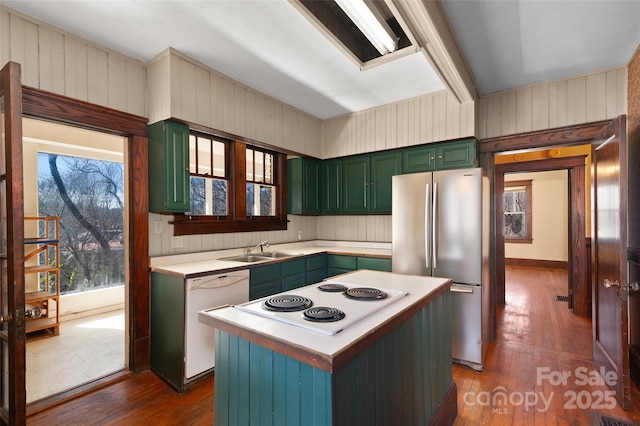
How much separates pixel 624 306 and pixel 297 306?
228 centimetres

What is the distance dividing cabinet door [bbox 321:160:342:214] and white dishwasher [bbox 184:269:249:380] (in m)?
2.00

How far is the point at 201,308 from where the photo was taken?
2.44m

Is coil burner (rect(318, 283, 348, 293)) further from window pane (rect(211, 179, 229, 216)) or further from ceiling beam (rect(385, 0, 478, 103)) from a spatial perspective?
window pane (rect(211, 179, 229, 216))

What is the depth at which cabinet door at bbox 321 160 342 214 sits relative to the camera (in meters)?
4.30

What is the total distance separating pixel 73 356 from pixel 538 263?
29.8 ft

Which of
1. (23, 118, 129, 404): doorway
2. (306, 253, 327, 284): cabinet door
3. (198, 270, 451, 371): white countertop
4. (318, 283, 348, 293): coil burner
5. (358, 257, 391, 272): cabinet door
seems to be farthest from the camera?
(306, 253, 327, 284): cabinet door

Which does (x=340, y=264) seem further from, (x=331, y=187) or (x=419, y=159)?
(x=419, y=159)

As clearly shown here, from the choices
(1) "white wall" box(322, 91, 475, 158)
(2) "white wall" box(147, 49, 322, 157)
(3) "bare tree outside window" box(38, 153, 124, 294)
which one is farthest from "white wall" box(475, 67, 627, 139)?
(3) "bare tree outside window" box(38, 153, 124, 294)

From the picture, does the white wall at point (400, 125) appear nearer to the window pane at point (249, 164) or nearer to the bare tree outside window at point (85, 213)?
the window pane at point (249, 164)

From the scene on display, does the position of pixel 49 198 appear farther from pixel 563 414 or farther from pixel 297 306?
pixel 563 414

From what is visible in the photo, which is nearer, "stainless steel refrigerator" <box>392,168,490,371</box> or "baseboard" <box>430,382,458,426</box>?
"baseboard" <box>430,382,458,426</box>

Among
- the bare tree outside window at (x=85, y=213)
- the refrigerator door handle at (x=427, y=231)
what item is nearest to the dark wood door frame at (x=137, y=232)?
the bare tree outside window at (x=85, y=213)

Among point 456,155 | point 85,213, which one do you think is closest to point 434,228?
point 456,155

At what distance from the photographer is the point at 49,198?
3.91 metres
